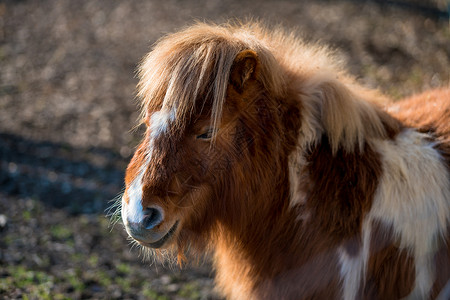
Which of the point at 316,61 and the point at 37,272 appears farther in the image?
the point at 37,272

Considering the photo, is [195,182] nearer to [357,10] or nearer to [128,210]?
[128,210]

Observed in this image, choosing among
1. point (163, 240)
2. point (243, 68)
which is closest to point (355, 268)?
point (163, 240)

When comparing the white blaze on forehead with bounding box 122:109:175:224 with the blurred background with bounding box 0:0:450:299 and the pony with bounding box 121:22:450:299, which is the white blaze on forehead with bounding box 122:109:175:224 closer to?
the pony with bounding box 121:22:450:299

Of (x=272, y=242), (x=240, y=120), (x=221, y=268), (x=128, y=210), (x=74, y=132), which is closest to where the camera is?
(x=128, y=210)

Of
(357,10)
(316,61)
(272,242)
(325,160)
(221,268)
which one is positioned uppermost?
(357,10)

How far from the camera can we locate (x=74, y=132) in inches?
222

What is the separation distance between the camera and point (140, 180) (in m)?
2.23

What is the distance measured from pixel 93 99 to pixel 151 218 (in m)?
4.47

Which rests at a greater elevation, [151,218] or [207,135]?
[207,135]

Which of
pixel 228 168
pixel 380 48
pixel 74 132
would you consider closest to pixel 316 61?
pixel 228 168

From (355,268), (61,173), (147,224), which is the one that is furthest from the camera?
(61,173)

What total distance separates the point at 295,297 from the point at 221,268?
57 cm

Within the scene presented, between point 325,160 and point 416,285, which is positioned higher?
point 325,160

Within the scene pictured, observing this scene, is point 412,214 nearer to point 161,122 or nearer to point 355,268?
point 355,268
